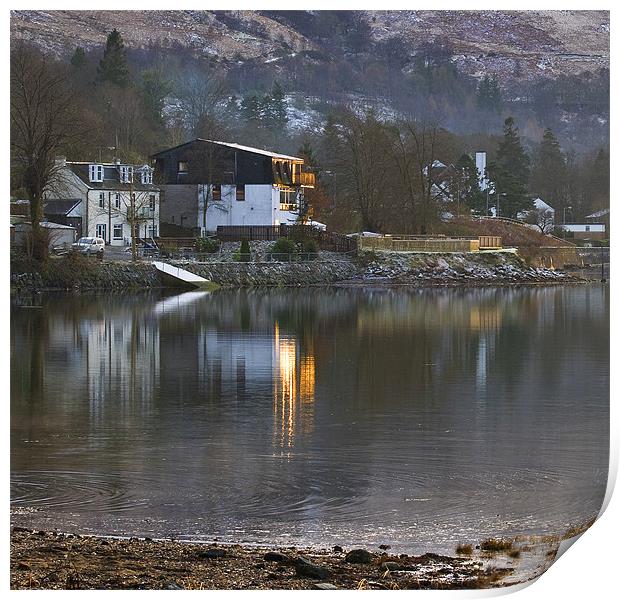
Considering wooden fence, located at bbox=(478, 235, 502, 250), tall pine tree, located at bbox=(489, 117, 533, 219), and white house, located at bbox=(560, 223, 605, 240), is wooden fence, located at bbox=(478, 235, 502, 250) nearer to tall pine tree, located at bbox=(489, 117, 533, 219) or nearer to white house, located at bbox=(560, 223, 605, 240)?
tall pine tree, located at bbox=(489, 117, 533, 219)

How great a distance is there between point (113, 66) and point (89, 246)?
7252 mm

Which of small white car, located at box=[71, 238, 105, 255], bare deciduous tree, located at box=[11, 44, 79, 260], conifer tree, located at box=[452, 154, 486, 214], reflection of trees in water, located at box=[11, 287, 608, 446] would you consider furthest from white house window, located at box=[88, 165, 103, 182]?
conifer tree, located at box=[452, 154, 486, 214]

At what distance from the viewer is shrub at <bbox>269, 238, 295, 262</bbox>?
2934 centimetres

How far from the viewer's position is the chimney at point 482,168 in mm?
39969

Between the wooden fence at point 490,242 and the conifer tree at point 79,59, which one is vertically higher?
the conifer tree at point 79,59

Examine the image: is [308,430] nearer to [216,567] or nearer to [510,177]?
[216,567]

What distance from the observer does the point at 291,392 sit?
10125mm

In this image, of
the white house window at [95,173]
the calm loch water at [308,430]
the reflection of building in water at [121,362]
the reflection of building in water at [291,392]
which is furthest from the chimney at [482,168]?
the reflection of building in water at [291,392]

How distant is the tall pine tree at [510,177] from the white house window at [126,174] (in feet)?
43.1

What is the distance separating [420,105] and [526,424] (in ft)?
164

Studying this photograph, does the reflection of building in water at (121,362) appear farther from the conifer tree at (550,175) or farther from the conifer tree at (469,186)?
the conifer tree at (550,175)

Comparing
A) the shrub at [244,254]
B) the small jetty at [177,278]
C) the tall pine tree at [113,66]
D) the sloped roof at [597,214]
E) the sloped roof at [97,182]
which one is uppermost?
the tall pine tree at [113,66]

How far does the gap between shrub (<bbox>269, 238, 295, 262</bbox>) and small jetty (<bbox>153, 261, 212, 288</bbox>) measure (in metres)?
3.11

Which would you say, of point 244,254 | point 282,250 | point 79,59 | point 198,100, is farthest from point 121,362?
point 198,100
